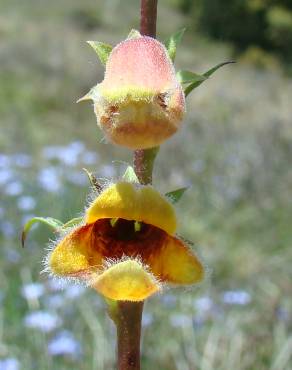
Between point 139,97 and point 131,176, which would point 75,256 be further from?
point 139,97

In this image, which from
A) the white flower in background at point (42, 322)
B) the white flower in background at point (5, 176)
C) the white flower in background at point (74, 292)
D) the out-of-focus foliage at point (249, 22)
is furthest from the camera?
the out-of-focus foliage at point (249, 22)

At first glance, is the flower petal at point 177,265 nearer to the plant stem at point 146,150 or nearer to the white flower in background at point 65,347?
the plant stem at point 146,150

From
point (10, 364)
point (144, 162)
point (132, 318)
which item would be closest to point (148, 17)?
point (144, 162)

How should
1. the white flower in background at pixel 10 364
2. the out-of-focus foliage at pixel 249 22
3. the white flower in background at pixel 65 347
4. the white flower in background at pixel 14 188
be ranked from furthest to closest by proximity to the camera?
the out-of-focus foliage at pixel 249 22 < the white flower in background at pixel 14 188 < the white flower in background at pixel 65 347 < the white flower in background at pixel 10 364

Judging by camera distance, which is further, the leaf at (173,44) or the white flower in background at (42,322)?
the white flower in background at (42,322)

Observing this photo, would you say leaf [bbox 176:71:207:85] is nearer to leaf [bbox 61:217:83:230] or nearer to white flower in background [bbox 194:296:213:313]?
leaf [bbox 61:217:83:230]

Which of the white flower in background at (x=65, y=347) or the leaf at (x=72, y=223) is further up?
the leaf at (x=72, y=223)

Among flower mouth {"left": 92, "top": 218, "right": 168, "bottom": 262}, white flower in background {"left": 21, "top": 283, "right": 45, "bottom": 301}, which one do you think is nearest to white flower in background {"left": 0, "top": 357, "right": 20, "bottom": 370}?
white flower in background {"left": 21, "top": 283, "right": 45, "bottom": 301}

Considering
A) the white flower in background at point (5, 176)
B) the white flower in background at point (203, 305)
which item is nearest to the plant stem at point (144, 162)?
the white flower in background at point (203, 305)
